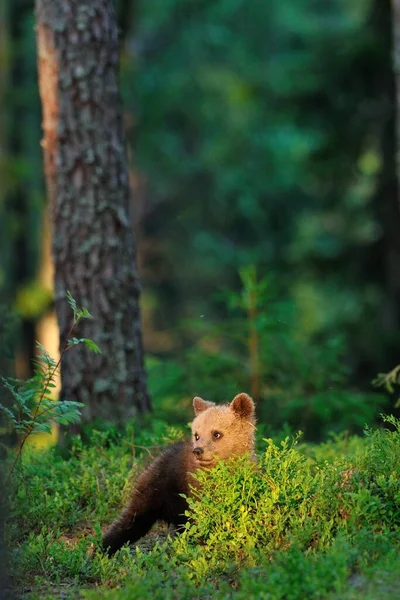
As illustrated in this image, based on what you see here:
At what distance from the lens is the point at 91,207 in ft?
30.1

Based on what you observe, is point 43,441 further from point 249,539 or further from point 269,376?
point 249,539

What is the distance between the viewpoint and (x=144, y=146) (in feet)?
77.8

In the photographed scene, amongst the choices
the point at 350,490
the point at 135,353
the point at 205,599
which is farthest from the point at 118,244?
the point at 205,599

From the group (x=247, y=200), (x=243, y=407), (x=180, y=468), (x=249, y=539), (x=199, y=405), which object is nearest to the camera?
(x=249, y=539)

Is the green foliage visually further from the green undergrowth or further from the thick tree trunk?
the green undergrowth

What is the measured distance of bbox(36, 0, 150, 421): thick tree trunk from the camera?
9.15m

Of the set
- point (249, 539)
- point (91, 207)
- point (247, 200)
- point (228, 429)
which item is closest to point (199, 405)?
point (228, 429)

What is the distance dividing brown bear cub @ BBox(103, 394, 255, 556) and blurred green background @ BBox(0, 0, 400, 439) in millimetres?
2287

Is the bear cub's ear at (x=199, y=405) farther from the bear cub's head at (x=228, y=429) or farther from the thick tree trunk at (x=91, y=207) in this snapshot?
the thick tree trunk at (x=91, y=207)

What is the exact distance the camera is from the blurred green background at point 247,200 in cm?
1096

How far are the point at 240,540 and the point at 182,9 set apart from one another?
804 inches

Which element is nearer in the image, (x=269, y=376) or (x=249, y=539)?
(x=249, y=539)

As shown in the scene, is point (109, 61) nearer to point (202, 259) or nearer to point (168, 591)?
point (168, 591)

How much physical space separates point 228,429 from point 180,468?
1.40 ft
